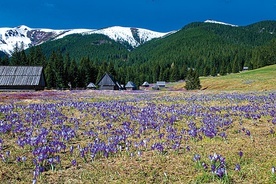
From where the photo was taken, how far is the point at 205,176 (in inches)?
223

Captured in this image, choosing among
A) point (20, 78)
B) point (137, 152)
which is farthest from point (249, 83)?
point (137, 152)

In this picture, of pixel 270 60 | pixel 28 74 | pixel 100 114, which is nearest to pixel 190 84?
pixel 28 74

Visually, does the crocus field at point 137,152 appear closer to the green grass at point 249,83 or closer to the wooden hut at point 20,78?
the wooden hut at point 20,78

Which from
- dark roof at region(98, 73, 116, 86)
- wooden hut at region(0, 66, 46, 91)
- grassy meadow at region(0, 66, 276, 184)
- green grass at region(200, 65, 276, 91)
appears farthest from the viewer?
dark roof at region(98, 73, 116, 86)

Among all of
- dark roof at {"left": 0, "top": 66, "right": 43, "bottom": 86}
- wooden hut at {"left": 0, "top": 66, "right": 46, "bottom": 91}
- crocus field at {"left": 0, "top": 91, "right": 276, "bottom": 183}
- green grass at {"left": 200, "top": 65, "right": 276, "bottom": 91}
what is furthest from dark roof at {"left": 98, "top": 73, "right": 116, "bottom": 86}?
crocus field at {"left": 0, "top": 91, "right": 276, "bottom": 183}

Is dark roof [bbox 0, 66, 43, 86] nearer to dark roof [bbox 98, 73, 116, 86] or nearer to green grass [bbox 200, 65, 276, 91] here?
dark roof [bbox 98, 73, 116, 86]

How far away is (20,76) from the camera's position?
58281mm

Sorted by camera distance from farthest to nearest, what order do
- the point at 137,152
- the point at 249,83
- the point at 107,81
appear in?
1. the point at 107,81
2. the point at 249,83
3. the point at 137,152

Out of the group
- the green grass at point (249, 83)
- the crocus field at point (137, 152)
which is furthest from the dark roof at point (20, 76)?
the green grass at point (249, 83)

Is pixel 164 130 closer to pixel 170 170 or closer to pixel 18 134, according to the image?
pixel 170 170

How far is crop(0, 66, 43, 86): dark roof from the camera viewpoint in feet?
189

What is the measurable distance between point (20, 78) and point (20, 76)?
0.48 meters

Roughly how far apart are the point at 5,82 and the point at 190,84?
5787 centimetres

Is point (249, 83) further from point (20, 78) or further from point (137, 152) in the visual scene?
point (137, 152)
